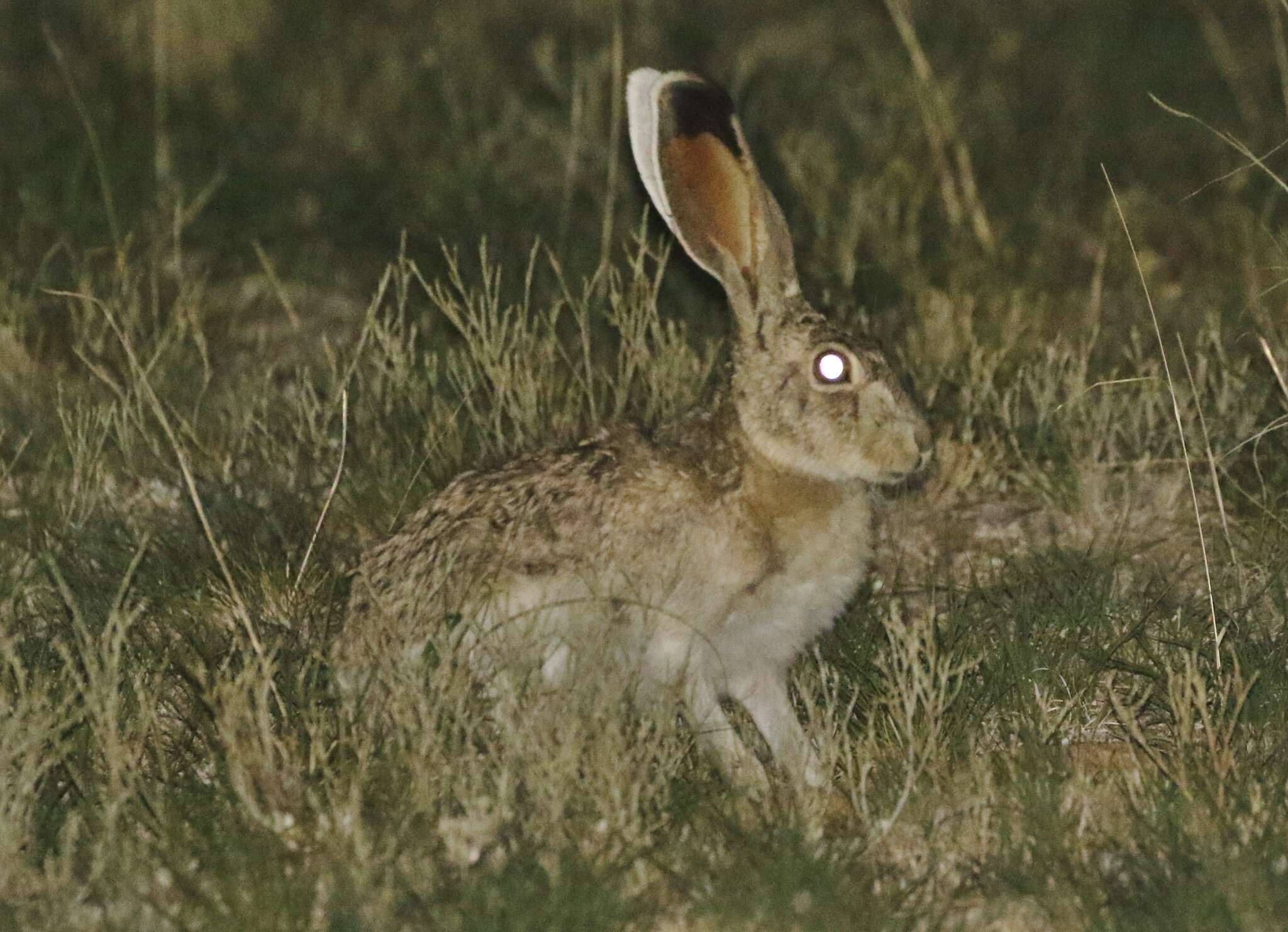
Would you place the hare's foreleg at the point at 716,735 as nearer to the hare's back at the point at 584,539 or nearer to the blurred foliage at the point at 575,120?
the hare's back at the point at 584,539

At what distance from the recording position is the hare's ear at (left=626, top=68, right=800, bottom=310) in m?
4.29

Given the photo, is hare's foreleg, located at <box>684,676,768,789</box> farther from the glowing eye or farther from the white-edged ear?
the white-edged ear

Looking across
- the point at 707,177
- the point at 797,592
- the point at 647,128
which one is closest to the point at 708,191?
the point at 707,177

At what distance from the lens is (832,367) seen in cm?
425

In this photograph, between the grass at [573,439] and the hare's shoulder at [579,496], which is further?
the hare's shoulder at [579,496]

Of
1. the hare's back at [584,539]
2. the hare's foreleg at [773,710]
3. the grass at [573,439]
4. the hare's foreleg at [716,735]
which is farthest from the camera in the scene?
the hare's foreleg at [773,710]

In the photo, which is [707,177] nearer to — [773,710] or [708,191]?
[708,191]

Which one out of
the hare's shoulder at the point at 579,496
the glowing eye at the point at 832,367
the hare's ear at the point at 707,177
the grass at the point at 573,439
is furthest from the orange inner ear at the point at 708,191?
the grass at the point at 573,439

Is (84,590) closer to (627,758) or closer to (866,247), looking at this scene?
(627,758)

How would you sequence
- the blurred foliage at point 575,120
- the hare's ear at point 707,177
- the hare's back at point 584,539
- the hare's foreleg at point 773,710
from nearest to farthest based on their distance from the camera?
the hare's back at point 584,539, the hare's foreleg at point 773,710, the hare's ear at point 707,177, the blurred foliage at point 575,120

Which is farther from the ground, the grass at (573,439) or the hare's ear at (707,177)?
the hare's ear at (707,177)

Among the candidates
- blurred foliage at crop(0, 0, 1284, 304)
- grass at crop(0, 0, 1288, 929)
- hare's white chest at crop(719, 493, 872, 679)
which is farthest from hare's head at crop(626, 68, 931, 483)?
blurred foliage at crop(0, 0, 1284, 304)

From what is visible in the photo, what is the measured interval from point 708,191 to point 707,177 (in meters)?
0.03

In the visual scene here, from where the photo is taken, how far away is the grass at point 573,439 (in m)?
3.53
